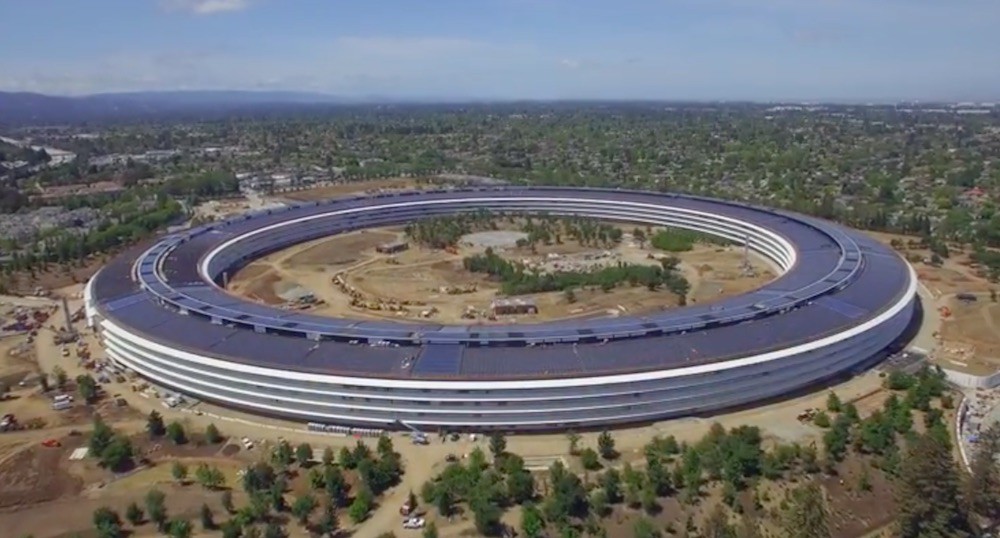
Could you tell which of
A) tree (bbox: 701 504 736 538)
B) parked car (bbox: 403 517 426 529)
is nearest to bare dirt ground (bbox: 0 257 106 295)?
parked car (bbox: 403 517 426 529)

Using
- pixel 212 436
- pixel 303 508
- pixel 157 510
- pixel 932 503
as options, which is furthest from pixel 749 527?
pixel 212 436

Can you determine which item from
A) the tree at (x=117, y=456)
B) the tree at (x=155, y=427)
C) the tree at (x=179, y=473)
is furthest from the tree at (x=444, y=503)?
the tree at (x=155, y=427)

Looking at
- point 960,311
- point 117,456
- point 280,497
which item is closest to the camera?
point 280,497

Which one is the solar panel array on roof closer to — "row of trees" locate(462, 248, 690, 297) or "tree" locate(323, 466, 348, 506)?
"tree" locate(323, 466, 348, 506)

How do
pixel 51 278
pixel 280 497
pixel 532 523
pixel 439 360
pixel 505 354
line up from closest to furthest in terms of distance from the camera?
pixel 532 523 → pixel 280 497 → pixel 439 360 → pixel 505 354 → pixel 51 278

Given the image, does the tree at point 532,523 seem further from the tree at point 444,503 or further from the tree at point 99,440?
the tree at point 99,440

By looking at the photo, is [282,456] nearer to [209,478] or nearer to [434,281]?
[209,478]
